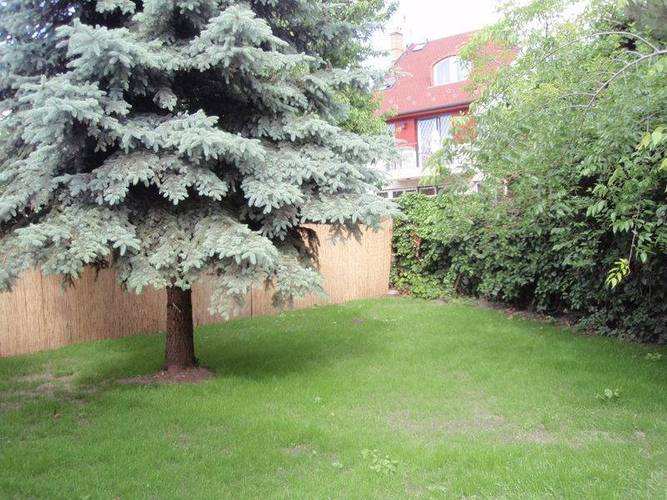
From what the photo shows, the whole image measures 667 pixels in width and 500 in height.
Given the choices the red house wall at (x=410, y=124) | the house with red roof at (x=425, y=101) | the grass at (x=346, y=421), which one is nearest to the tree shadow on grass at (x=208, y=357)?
the grass at (x=346, y=421)

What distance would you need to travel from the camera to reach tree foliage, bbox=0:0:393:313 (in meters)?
5.68

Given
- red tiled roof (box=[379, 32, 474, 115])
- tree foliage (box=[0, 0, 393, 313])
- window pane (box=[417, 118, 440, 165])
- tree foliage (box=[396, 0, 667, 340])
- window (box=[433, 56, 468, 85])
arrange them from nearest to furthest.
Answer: tree foliage (box=[396, 0, 667, 340]) → tree foliage (box=[0, 0, 393, 313]) → window pane (box=[417, 118, 440, 165]) → red tiled roof (box=[379, 32, 474, 115]) → window (box=[433, 56, 468, 85])

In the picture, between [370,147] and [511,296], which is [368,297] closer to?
[511,296]

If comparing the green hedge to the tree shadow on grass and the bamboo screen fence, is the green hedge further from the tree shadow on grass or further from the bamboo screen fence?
the tree shadow on grass

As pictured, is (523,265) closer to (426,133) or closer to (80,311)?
(80,311)

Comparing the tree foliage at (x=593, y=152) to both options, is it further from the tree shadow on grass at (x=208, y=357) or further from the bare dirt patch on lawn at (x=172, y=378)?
the bare dirt patch on lawn at (x=172, y=378)

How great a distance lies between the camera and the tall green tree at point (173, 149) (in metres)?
5.69

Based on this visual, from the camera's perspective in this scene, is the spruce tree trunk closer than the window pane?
Yes

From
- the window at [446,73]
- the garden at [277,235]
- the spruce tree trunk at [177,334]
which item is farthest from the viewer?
the window at [446,73]

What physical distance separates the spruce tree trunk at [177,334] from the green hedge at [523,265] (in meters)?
3.17

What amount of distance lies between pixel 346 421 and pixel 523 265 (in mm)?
7018

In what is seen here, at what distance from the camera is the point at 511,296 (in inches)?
474

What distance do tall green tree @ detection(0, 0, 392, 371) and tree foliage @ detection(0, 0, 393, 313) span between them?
0.7 inches

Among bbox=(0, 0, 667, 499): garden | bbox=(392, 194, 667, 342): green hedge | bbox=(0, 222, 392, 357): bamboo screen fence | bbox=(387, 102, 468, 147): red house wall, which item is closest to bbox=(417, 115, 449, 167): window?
bbox=(387, 102, 468, 147): red house wall
